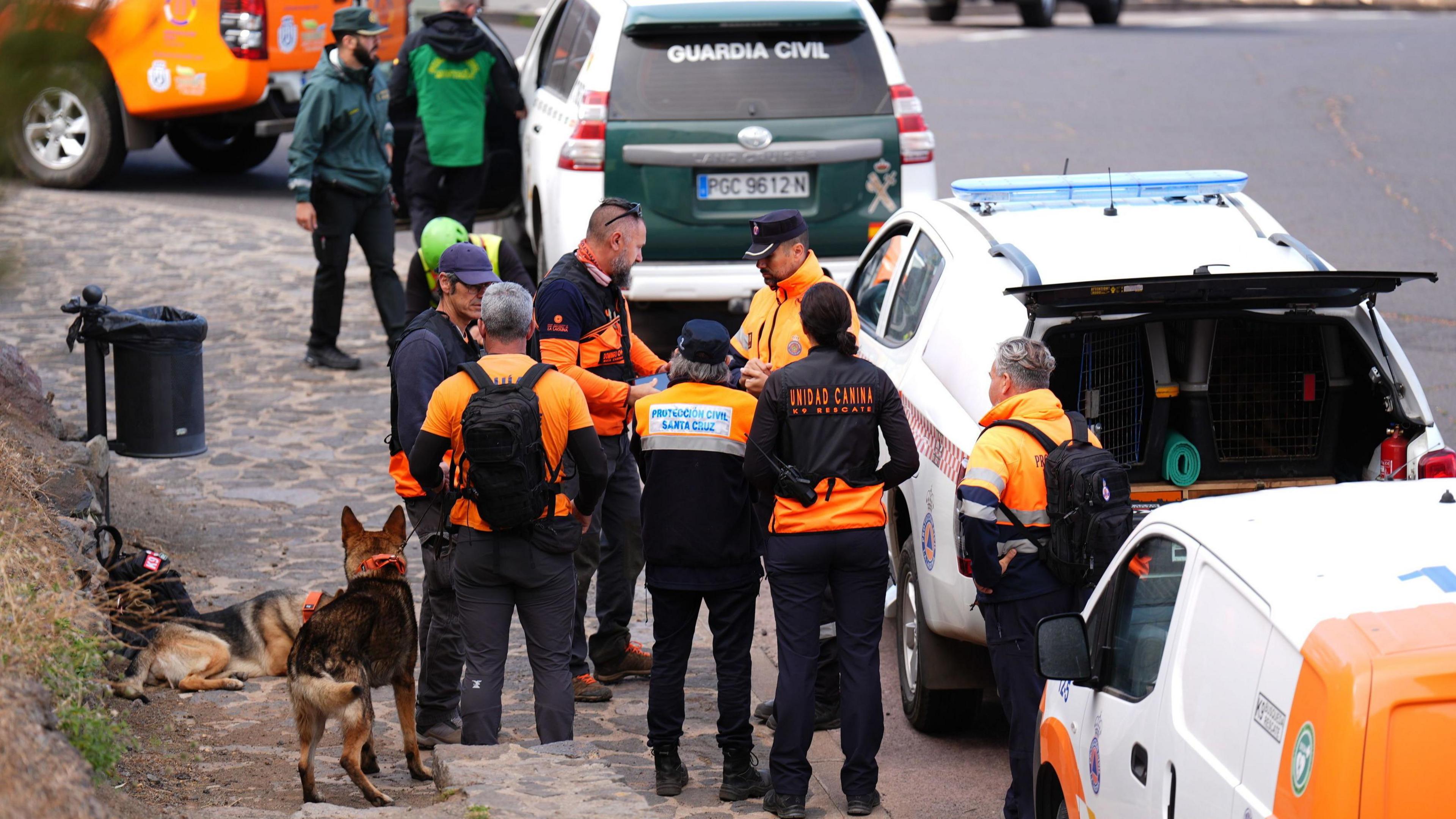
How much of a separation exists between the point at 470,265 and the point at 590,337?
0.64 m

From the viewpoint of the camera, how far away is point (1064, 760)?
4566 mm

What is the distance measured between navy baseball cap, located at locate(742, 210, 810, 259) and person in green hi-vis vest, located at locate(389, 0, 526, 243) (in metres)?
4.79

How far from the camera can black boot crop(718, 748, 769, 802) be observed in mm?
5863

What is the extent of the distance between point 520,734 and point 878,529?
1768 mm

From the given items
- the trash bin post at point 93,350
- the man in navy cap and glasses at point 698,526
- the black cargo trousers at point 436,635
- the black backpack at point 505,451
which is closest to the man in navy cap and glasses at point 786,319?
the man in navy cap and glasses at point 698,526

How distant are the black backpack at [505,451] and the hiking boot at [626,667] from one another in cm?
150

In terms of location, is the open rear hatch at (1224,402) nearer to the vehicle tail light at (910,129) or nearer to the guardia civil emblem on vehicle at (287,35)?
the vehicle tail light at (910,129)

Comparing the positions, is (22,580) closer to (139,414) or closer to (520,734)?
(520,734)

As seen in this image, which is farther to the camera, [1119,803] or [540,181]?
[540,181]

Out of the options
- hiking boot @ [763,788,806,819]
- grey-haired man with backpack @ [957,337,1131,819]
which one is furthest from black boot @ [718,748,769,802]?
grey-haired man with backpack @ [957,337,1131,819]

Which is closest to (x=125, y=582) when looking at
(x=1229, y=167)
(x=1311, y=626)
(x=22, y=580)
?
(x=22, y=580)

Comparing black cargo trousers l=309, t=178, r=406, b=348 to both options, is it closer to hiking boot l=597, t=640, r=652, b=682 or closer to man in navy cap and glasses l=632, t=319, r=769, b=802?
hiking boot l=597, t=640, r=652, b=682

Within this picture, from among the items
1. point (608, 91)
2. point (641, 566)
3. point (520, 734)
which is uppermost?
point (608, 91)

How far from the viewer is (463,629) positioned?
5.96 meters
